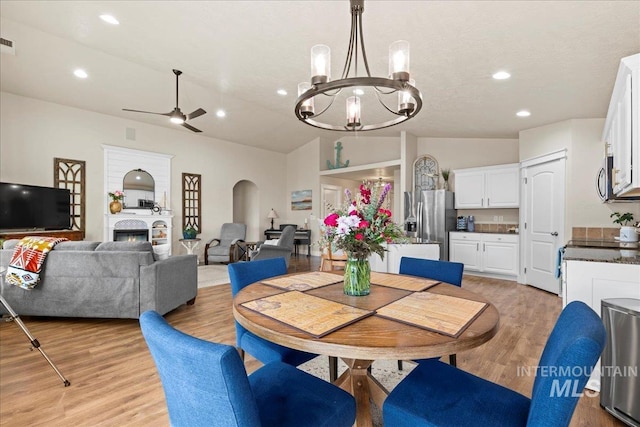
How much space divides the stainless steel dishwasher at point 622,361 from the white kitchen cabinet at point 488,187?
404 cm

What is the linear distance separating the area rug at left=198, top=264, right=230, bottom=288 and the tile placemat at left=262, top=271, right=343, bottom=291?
11.3 feet

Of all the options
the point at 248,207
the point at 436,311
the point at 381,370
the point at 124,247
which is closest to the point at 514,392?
the point at 436,311

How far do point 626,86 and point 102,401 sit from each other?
4.02 m

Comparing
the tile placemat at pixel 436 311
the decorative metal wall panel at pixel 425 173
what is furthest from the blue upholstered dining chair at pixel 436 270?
the decorative metal wall panel at pixel 425 173

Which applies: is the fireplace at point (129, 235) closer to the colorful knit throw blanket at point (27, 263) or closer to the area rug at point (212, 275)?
the area rug at point (212, 275)

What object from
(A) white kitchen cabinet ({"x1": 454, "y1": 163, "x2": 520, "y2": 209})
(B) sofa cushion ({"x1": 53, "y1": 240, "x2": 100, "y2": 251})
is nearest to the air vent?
(B) sofa cushion ({"x1": 53, "y1": 240, "x2": 100, "y2": 251})

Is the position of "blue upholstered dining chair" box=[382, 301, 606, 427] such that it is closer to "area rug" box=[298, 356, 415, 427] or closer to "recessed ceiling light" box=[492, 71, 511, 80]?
"area rug" box=[298, 356, 415, 427]

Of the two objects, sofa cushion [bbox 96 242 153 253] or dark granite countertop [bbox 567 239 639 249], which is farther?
sofa cushion [bbox 96 242 153 253]

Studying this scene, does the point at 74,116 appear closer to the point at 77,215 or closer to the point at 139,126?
the point at 139,126

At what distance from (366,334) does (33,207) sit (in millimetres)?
6223

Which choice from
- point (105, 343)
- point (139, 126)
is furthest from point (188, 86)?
point (105, 343)

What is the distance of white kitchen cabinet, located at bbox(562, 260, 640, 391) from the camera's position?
1.87m

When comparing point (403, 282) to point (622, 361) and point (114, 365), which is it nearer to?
point (622, 361)

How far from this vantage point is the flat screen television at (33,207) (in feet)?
15.6
